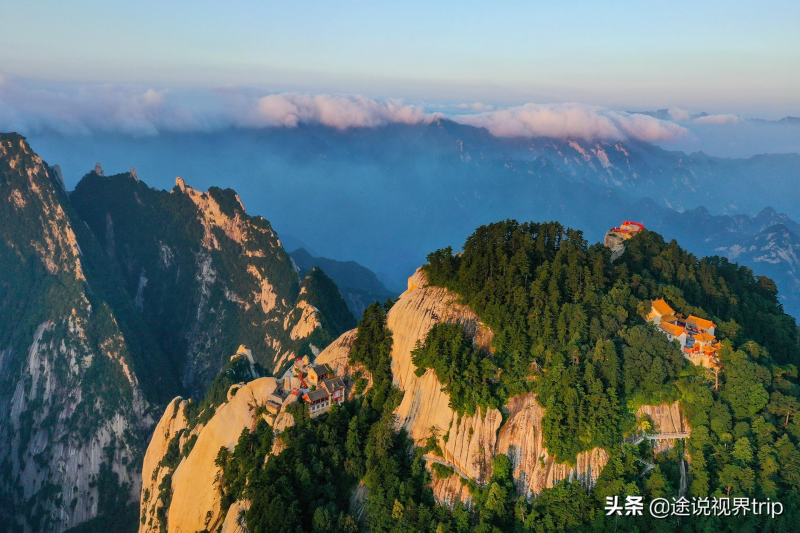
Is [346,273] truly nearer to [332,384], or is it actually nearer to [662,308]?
[332,384]

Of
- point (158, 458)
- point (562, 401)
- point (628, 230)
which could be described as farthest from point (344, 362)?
point (158, 458)

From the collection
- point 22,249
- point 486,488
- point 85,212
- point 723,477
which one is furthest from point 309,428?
point 85,212

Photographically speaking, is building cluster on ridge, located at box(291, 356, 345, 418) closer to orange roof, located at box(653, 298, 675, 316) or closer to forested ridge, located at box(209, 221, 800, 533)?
forested ridge, located at box(209, 221, 800, 533)

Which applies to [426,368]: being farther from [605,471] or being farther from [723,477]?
[723,477]

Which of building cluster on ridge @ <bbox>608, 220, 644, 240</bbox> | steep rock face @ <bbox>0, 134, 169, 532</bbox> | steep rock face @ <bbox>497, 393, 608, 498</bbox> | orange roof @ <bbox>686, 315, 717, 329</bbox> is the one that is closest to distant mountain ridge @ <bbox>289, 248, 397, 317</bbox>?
steep rock face @ <bbox>0, 134, 169, 532</bbox>

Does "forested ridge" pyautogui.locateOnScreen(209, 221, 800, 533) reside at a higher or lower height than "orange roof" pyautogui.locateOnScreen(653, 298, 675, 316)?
lower

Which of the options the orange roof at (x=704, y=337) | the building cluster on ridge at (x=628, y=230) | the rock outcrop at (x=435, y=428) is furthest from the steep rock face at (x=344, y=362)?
the building cluster on ridge at (x=628, y=230)
